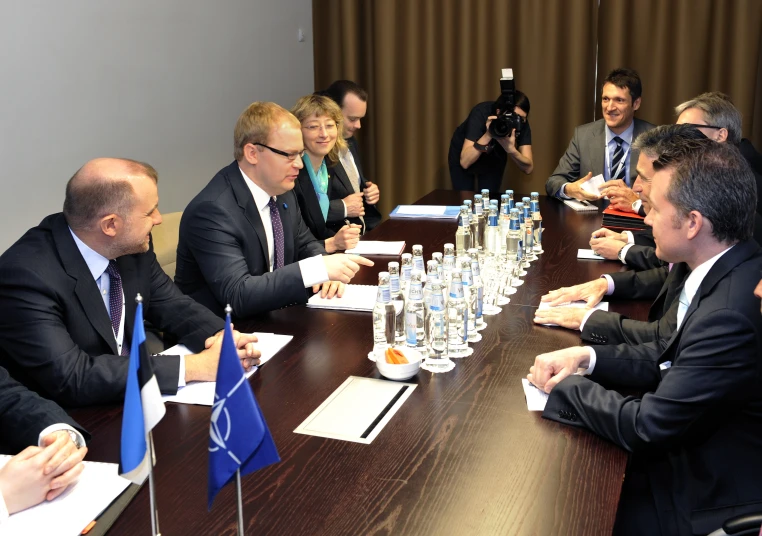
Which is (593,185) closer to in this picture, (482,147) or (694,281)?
(482,147)

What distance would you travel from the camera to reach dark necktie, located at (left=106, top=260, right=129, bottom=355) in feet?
7.55

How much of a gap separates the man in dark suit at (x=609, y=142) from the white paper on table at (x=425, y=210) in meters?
0.85

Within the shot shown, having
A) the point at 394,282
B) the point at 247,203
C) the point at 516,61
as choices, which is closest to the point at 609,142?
the point at 516,61

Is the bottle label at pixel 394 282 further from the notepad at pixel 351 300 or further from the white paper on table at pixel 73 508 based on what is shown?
the white paper on table at pixel 73 508

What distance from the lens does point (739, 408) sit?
1791mm

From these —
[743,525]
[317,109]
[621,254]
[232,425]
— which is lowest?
[743,525]

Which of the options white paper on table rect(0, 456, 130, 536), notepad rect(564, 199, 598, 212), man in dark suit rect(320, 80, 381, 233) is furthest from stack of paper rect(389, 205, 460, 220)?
white paper on table rect(0, 456, 130, 536)

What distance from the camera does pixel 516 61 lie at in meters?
6.30

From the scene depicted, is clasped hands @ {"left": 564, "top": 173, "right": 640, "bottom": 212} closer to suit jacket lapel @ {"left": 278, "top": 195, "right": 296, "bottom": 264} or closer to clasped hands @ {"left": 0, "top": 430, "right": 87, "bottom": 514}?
suit jacket lapel @ {"left": 278, "top": 195, "right": 296, "bottom": 264}

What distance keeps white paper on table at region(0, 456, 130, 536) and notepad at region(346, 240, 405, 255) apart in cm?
201

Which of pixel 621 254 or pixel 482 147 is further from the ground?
pixel 482 147

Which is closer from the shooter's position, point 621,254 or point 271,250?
point 271,250

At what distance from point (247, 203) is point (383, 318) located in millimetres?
987

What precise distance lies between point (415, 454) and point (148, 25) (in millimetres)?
3656
